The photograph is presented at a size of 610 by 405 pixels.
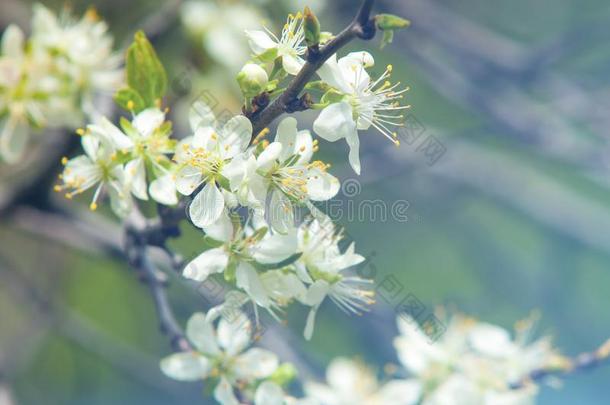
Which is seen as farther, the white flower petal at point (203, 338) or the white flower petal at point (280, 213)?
the white flower petal at point (203, 338)

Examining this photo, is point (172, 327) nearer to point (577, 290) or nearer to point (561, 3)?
point (577, 290)

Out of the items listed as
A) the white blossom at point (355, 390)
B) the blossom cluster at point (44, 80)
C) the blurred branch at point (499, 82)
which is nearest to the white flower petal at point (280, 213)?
the white blossom at point (355, 390)

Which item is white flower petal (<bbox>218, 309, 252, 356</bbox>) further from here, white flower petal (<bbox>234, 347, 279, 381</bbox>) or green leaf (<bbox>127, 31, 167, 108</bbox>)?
green leaf (<bbox>127, 31, 167, 108</bbox>)

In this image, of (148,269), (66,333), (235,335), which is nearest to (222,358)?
(235,335)

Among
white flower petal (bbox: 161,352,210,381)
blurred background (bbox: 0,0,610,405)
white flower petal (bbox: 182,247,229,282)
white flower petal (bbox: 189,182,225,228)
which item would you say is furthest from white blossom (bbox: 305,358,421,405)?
white flower petal (bbox: 189,182,225,228)

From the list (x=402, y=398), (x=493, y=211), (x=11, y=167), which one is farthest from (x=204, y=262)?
(x=493, y=211)

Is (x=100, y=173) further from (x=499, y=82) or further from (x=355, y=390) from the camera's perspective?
(x=499, y=82)

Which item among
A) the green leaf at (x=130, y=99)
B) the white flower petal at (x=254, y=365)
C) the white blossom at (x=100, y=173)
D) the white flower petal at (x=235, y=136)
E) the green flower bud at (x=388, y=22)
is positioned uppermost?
the green flower bud at (x=388, y=22)

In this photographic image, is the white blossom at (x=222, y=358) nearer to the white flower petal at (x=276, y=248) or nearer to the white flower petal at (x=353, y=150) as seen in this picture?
the white flower petal at (x=276, y=248)
